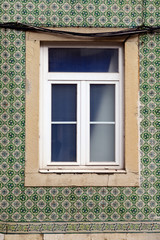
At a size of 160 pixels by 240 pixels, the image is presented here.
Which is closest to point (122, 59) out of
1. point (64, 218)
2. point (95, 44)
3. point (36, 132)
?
point (95, 44)

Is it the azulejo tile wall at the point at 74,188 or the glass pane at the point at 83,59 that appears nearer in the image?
the azulejo tile wall at the point at 74,188

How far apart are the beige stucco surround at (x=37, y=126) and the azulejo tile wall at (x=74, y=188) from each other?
7 cm

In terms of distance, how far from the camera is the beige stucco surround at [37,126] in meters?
5.26

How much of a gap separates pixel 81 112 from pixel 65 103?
0.25 meters

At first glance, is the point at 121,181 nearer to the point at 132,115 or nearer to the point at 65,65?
the point at 132,115

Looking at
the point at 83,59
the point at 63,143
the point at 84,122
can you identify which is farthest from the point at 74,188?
the point at 83,59

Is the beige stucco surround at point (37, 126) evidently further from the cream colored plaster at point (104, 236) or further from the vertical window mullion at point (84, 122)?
the cream colored plaster at point (104, 236)

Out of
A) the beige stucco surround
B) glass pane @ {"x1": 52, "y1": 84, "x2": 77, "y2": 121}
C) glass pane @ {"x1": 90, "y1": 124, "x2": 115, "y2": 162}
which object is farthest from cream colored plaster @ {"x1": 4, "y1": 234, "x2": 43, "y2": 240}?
glass pane @ {"x1": 52, "y1": 84, "x2": 77, "y2": 121}

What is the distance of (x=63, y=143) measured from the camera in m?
5.47

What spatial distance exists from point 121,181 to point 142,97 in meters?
1.13

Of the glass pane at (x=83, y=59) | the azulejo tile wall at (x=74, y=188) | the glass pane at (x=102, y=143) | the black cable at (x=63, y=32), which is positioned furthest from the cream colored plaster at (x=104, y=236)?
the black cable at (x=63, y=32)

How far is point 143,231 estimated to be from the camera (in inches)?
208

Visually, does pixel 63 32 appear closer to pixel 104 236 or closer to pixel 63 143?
pixel 63 143

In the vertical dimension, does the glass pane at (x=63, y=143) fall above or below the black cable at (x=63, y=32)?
below
